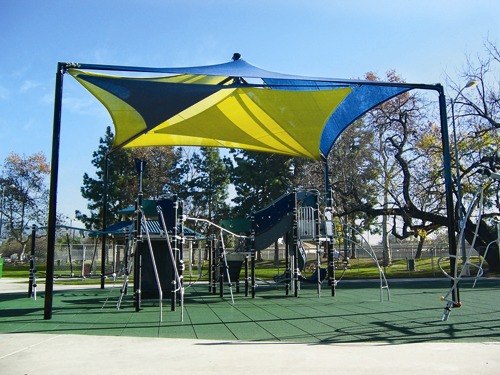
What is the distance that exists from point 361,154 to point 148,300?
2830 cm

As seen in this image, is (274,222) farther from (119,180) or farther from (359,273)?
(119,180)

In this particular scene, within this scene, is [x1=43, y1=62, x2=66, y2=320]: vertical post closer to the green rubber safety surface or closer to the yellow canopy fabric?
the green rubber safety surface

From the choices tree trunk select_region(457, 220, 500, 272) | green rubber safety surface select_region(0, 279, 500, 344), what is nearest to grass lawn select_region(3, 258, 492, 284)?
tree trunk select_region(457, 220, 500, 272)

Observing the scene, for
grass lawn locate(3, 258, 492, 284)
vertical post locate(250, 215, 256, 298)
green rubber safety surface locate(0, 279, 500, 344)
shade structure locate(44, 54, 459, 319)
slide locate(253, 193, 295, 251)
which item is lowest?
grass lawn locate(3, 258, 492, 284)

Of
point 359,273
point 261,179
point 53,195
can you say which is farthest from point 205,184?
point 53,195

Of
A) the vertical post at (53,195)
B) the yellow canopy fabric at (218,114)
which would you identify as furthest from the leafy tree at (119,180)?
the vertical post at (53,195)

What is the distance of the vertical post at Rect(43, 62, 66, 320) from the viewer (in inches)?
351

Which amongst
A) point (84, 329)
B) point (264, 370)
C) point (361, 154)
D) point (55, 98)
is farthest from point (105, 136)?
point (264, 370)

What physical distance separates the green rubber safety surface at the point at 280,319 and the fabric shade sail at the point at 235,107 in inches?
183

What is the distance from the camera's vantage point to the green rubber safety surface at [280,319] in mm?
7012

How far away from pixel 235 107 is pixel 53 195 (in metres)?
6.90

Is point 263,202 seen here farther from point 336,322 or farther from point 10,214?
point 336,322

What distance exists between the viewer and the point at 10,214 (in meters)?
48.9

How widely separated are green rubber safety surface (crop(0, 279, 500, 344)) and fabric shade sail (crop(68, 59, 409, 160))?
4637 millimetres
